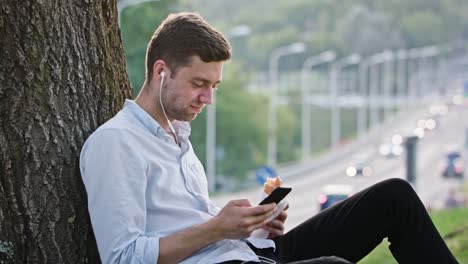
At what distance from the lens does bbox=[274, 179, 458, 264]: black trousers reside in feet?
11.2

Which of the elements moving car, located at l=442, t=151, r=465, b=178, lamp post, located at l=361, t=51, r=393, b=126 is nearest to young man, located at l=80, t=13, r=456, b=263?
moving car, located at l=442, t=151, r=465, b=178

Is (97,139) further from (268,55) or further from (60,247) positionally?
(268,55)

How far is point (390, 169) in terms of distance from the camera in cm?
5331

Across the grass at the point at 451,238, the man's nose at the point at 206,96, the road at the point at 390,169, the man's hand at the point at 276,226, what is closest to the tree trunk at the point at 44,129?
the man's nose at the point at 206,96

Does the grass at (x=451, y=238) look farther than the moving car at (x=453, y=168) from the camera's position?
No

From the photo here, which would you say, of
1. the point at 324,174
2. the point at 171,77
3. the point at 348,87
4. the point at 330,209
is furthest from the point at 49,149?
the point at 348,87

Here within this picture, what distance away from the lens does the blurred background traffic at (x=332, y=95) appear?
1887 inches

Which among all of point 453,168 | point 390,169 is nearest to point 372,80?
point 390,169

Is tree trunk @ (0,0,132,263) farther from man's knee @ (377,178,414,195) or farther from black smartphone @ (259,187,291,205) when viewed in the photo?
man's knee @ (377,178,414,195)

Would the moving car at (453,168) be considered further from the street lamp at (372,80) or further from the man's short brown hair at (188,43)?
the man's short brown hair at (188,43)

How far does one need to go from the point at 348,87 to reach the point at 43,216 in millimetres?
71648

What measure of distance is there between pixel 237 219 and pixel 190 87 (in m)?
0.41

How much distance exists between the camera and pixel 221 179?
51.8m

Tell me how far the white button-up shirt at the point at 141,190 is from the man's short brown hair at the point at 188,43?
188 mm
